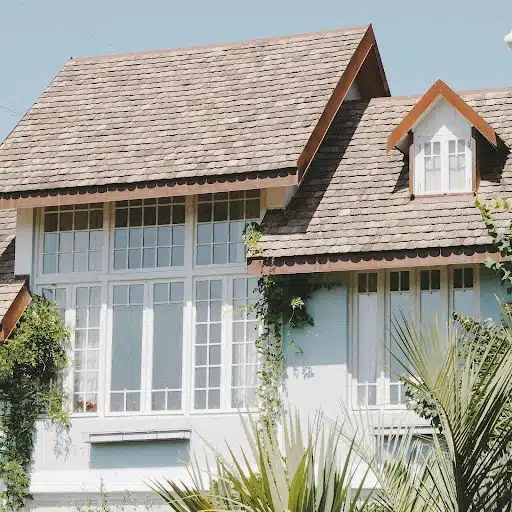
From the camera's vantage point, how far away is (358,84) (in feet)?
67.4

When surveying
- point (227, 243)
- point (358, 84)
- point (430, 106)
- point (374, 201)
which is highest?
point (358, 84)

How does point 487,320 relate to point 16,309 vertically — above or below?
below

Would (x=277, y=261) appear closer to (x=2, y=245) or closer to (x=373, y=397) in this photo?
(x=373, y=397)

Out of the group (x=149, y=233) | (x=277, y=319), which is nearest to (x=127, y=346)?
(x=149, y=233)

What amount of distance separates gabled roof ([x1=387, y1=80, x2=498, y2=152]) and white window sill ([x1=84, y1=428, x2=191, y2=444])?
449cm

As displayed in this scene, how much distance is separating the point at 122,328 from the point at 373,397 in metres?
3.49

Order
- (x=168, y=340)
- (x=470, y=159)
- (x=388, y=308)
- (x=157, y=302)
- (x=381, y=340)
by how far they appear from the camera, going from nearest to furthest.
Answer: (x=381, y=340) < (x=388, y=308) < (x=470, y=159) < (x=168, y=340) < (x=157, y=302)

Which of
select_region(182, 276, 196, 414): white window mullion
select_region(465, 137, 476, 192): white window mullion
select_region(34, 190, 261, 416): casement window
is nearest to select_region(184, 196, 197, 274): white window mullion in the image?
select_region(34, 190, 261, 416): casement window

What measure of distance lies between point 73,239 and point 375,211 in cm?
420

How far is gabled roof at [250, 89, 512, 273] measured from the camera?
1585 cm

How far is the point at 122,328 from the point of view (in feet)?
57.7

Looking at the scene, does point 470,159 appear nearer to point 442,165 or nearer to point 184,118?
point 442,165

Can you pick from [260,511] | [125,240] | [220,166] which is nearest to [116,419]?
[125,240]

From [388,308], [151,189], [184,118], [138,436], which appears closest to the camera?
[388,308]
